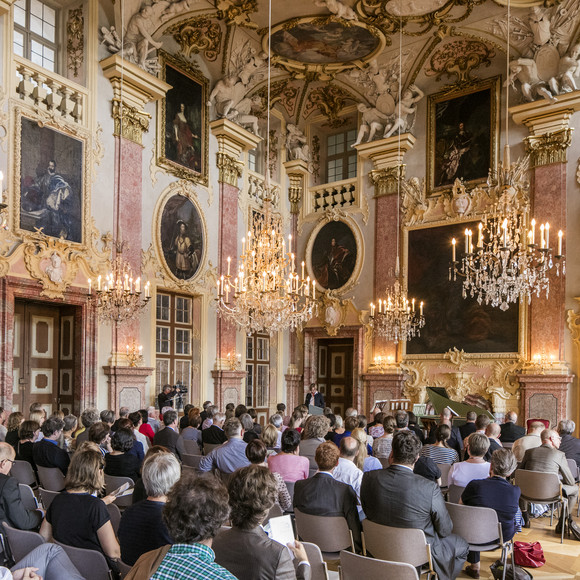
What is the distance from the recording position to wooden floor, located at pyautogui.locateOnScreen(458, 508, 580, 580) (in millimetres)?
5656

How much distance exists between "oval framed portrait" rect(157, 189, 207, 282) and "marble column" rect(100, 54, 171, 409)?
2.91 feet

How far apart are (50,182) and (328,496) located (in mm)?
9593

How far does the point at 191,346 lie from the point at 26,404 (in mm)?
4597

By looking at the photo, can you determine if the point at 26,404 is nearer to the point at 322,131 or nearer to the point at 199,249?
the point at 199,249

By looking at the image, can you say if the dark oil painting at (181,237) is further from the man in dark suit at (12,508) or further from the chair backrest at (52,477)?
the man in dark suit at (12,508)

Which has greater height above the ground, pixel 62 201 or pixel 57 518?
pixel 62 201

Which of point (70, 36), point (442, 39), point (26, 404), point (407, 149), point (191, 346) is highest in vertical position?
point (442, 39)

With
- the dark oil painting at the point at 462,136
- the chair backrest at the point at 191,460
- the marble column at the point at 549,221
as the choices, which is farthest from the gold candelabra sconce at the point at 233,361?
the chair backrest at the point at 191,460

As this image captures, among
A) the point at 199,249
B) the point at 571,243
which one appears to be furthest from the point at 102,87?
the point at 571,243

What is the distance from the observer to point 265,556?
9.28 feet

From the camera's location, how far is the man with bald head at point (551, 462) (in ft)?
22.6

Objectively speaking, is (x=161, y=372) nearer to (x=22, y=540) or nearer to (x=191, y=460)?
(x=191, y=460)

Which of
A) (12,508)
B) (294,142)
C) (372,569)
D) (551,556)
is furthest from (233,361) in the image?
(372,569)

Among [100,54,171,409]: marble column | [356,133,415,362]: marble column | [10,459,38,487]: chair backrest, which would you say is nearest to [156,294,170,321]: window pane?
[100,54,171,409]: marble column
